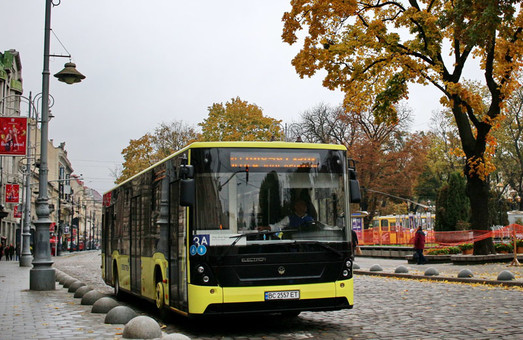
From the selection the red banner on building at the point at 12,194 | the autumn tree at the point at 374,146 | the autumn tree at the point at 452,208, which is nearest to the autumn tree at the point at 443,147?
the autumn tree at the point at 374,146

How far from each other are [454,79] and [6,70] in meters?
47.8

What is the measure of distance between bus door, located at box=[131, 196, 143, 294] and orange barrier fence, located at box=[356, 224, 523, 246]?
640 inches

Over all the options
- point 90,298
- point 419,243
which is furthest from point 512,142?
point 90,298

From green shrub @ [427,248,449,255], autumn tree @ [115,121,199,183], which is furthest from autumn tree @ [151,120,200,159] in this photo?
green shrub @ [427,248,449,255]

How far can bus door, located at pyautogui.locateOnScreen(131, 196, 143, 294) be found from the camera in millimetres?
14445

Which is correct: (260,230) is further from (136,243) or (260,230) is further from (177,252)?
(136,243)

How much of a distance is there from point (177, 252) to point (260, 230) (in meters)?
1.50

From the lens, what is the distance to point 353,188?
10891 mm

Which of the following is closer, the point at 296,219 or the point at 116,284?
the point at 296,219

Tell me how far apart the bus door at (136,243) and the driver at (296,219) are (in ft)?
15.6

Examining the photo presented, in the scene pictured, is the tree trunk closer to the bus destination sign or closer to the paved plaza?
the paved plaza

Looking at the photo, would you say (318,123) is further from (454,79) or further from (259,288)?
(259,288)

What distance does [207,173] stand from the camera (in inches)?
410

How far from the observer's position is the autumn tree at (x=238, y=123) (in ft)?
203
